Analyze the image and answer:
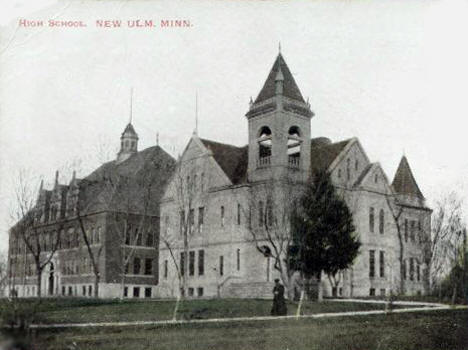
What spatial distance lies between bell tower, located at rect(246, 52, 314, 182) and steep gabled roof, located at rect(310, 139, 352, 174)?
1591 mm

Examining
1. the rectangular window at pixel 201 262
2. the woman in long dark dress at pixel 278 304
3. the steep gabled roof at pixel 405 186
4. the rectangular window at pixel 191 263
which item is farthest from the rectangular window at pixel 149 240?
the woman in long dark dress at pixel 278 304

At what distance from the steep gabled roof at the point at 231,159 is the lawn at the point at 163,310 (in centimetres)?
1152

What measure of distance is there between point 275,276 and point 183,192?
9.06 meters

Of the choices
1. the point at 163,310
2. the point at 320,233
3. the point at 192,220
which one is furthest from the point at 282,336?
the point at 192,220

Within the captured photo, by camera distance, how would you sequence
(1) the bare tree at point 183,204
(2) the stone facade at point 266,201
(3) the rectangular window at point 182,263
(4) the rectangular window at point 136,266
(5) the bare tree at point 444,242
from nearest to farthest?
(5) the bare tree at point 444,242, (2) the stone facade at point 266,201, (1) the bare tree at point 183,204, (3) the rectangular window at point 182,263, (4) the rectangular window at point 136,266

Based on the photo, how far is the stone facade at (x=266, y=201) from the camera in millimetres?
32125

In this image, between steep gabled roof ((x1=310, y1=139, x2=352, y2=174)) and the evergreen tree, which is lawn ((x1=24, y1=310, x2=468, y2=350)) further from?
steep gabled roof ((x1=310, y1=139, x2=352, y2=174))

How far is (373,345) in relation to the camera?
16984mm

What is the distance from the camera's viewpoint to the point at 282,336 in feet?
56.7

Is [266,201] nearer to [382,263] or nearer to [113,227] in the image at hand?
[382,263]

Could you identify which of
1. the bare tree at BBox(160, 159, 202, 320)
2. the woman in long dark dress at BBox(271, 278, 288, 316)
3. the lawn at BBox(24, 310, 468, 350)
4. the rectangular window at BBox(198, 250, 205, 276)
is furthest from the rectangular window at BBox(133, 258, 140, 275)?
the lawn at BBox(24, 310, 468, 350)

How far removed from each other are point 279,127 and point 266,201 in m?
3.96

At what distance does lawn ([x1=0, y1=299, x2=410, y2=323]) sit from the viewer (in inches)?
790

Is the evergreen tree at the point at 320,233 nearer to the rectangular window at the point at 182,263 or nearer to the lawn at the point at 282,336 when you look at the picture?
the lawn at the point at 282,336
